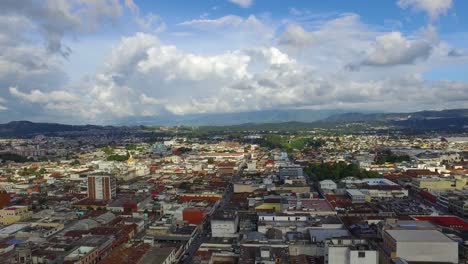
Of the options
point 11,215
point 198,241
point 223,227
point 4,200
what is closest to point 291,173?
point 223,227

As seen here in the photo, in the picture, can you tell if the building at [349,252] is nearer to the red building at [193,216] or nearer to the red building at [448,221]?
the red building at [448,221]

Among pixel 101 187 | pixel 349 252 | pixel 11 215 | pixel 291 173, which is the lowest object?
pixel 11 215

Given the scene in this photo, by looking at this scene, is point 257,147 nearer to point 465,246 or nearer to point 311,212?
Result: point 311,212

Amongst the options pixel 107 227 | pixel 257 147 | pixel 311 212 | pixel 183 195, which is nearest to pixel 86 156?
pixel 257 147

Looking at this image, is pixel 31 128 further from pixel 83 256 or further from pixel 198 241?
pixel 83 256

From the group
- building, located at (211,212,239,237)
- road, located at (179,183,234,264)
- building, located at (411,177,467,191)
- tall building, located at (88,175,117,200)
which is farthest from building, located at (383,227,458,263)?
tall building, located at (88,175,117,200)

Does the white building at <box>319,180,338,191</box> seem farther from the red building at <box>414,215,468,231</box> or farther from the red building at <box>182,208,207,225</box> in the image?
the red building at <box>182,208,207,225</box>
